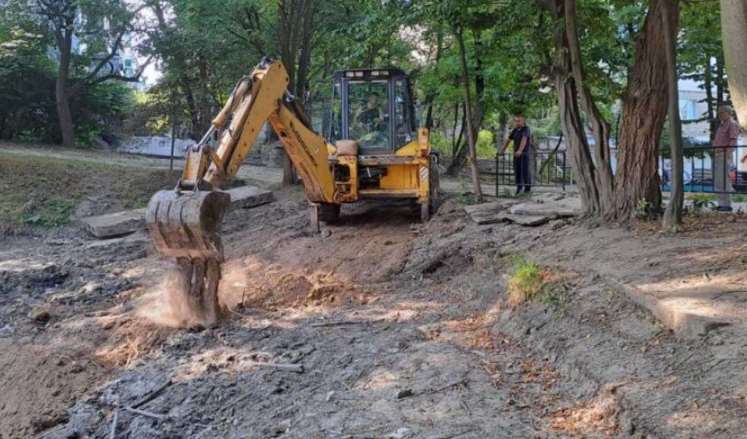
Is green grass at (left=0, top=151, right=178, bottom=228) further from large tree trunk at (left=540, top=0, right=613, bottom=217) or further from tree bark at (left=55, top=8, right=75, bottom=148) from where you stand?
large tree trunk at (left=540, top=0, right=613, bottom=217)

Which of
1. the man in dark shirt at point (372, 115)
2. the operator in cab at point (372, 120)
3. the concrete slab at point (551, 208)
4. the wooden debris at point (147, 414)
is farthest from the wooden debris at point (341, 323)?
the man in dark shirt at point (372, 115)

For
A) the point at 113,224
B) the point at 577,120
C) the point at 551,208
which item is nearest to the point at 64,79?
the point at 113,224

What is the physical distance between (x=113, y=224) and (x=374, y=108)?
17.5ft

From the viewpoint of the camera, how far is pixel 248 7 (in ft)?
53.4

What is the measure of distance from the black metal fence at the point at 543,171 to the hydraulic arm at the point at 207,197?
285 inches

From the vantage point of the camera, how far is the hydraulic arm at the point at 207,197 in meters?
6.67

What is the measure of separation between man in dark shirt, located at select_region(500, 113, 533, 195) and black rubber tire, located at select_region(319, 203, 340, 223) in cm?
377

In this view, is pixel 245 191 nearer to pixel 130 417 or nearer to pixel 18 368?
pixel 18 368

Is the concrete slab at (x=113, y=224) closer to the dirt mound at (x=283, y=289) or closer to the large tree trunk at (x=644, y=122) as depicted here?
the dirt mound at (x=283, y=289)

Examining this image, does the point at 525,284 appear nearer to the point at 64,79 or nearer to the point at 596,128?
the point at 596,128

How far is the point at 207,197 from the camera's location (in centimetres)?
667

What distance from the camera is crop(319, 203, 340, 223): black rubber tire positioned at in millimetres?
11852

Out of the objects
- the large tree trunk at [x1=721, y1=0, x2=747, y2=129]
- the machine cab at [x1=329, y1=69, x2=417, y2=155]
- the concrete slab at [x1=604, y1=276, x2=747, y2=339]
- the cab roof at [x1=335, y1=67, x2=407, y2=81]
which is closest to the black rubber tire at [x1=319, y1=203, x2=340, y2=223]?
the machine cab at [x1=329, y1=69, x2=417, y2=155]

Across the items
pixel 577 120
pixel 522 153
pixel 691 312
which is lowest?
pixel 691 312
